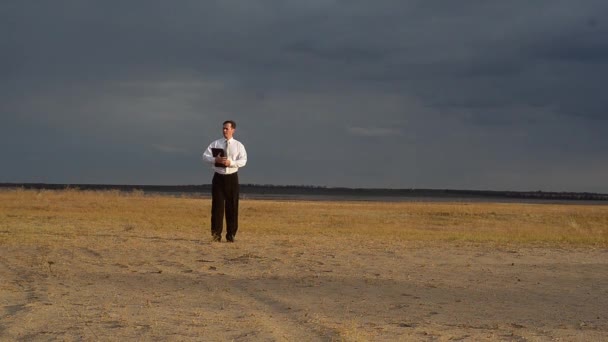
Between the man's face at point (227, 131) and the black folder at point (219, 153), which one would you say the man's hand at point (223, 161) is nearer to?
the black folder at point (219, 153)

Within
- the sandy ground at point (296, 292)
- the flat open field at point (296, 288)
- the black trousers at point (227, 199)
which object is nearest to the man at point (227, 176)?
the black trousers at point (227, 199)

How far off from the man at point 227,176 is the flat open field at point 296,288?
54cm

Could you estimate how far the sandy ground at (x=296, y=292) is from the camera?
7273 mm

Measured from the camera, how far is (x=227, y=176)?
15.6 m

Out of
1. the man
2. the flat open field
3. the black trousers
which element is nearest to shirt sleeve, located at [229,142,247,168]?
the man

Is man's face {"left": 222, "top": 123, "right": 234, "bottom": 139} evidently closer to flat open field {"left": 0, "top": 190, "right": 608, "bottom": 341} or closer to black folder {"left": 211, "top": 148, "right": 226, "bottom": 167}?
black folder {"left": 211, "top": 148, "right": 226, "bottom": 167}

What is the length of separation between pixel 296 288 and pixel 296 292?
297 millimetres

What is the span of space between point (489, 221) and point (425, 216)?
10.4 feet

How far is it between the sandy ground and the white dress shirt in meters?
1.53

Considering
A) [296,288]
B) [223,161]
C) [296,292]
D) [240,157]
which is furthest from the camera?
[240,157]

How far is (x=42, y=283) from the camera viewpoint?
10062mm

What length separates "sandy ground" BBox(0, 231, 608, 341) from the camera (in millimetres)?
7273

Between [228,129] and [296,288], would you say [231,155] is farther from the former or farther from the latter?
[296,288]

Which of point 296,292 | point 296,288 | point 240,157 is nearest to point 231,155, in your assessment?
point 240,157
